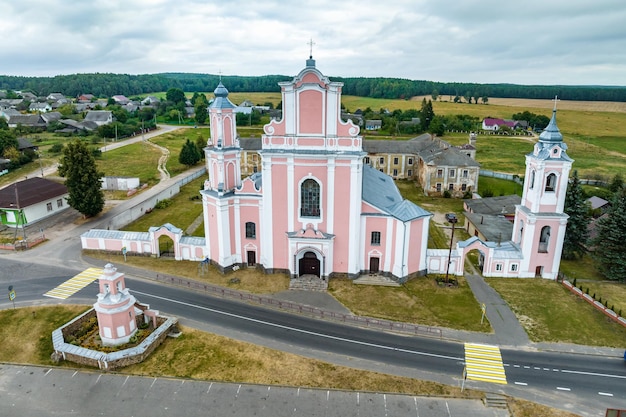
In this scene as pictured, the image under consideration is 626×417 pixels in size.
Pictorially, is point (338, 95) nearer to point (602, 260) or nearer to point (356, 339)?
point (356, 339)

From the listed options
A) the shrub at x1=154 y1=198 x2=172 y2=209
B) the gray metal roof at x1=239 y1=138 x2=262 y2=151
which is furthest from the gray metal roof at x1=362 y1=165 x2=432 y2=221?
the gray metal roof at x1=239 y1=138 x2=262 y2=151

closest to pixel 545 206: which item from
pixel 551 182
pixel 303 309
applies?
pixel 551 182

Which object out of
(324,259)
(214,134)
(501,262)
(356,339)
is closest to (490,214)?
(501,262)

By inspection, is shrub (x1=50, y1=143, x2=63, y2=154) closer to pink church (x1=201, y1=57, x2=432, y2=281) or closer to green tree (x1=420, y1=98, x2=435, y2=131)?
pink church (x1=201, y1=57, x2=432, y2=281)

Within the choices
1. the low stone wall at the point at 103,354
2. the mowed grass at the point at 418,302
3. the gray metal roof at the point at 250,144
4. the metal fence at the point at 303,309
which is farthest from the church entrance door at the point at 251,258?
the gray metal roof at the point at 250,144

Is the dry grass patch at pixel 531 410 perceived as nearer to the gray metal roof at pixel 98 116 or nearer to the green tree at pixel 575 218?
the green tree at pixel 575 218

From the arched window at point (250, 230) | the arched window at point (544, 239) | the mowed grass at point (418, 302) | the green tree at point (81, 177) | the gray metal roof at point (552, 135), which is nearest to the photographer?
the mowed grass at point (418, 302)
